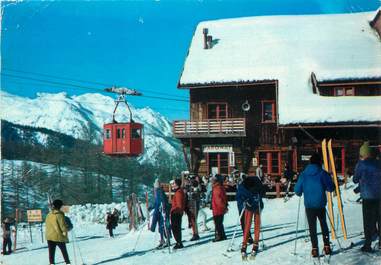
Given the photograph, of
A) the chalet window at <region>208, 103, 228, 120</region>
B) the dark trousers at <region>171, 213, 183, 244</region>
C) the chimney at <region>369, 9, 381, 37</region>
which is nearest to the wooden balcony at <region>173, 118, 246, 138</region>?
the chalet window at <region>208, 103, 228, 120</region>

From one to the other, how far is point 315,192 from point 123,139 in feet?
22.7

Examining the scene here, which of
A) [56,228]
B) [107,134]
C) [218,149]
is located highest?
[107,134]

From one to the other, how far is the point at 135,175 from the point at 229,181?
3749 millimetres

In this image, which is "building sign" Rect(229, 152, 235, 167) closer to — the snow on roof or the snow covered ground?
the snow covered ground

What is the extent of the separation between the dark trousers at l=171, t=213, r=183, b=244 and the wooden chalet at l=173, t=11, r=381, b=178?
3258 millimetres

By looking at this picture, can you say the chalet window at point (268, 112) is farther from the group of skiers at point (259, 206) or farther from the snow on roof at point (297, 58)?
the group of skiers at point (259, 206)

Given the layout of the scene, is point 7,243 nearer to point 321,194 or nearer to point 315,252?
point 315,252

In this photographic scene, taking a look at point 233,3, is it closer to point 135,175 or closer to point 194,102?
point 194,102

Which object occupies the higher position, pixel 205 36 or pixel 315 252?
pixel 205 36

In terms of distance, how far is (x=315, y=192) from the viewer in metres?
7.75

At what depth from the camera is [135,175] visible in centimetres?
1725

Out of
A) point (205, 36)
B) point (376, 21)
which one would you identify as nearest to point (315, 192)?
point (376, 21)

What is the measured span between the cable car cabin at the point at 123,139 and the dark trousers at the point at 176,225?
12.3 feet

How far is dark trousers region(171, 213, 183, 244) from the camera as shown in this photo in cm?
993
